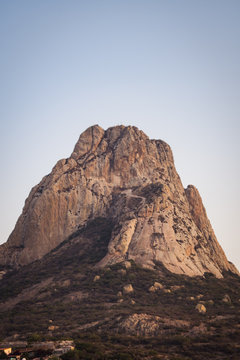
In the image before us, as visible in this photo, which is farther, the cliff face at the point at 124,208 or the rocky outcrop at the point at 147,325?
the cliff face at the point at 124,208

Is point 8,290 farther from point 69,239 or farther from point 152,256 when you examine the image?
point 152,256

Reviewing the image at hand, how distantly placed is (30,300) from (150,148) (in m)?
71.3

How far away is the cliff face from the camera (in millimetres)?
125562

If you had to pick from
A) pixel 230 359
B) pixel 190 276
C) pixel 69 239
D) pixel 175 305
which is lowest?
pixel 230 359

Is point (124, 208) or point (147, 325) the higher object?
point (124, 208)

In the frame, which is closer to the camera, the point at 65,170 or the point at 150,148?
the point at 65,170

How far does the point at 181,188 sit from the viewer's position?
165 metres

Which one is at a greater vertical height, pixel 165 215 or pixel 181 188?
pixel 181 188

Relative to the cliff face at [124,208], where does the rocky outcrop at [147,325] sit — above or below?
below

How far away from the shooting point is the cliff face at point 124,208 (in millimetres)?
125562

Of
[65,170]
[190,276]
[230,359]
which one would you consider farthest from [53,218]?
[230,359]

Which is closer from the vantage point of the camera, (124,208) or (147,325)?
(147,325)

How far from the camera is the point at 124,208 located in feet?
455

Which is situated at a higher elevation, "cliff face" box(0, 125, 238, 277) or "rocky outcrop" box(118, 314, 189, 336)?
"cliff face" box(0, 125, 238, 277)
